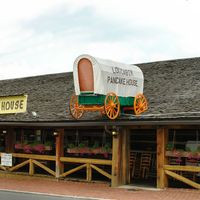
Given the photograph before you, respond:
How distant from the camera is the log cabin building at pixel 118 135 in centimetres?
1420

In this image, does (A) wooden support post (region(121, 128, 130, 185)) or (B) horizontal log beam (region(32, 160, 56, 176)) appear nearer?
(A) wooden support post (region(121, 128, 130, 185))

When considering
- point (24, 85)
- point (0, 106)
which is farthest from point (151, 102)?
point (24, 85)

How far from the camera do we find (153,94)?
16969 mm

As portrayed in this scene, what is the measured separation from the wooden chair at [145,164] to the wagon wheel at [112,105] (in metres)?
3.69

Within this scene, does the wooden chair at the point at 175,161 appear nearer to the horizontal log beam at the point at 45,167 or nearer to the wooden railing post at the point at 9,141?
the horizontal log beam at the point at 45,167

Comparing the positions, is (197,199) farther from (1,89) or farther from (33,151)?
(1,89)

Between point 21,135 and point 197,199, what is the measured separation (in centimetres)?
1042

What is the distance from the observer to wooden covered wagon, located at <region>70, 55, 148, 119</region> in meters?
14.7

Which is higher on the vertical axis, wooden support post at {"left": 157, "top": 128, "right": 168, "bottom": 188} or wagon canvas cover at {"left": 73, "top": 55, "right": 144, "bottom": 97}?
wagon canvas cover at {"left": 73, "top": 55, "right": 144, "bottom": 97}

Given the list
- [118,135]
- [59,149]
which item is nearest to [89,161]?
[59,149]

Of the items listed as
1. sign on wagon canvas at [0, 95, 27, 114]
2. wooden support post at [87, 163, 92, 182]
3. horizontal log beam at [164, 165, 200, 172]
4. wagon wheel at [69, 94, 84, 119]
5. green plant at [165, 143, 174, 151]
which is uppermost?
sign on wagon canvas at [0, 95, 27, 114]

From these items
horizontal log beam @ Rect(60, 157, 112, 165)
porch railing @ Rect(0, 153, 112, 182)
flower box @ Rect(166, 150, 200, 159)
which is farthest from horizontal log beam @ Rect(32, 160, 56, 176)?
flower box @ Rect(166, 150, 200, 159)

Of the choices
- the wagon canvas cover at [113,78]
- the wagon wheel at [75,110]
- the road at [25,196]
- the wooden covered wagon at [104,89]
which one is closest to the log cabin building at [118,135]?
the wagon wheel at [75,110]

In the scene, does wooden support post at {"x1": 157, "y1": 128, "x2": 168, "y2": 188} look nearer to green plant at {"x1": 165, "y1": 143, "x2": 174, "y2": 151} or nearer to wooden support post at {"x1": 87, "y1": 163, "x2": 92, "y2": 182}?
green plant at {"x1": 165, "y1": 143, "x2": 174, "y2": 151}
